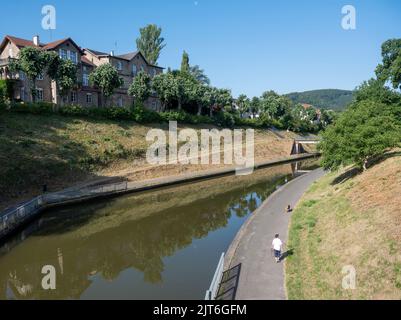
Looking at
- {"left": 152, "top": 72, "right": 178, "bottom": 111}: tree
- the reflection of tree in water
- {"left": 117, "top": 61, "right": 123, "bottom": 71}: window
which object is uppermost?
{"left": 117, "top": 61, "right": 123, "bottom": 71}: window

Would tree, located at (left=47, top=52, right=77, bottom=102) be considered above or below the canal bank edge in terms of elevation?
above

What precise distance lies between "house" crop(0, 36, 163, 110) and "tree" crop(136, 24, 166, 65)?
1940 centimetres

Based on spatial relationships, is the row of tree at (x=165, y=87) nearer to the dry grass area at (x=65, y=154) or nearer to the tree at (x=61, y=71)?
the tree at (x=61, y=71)

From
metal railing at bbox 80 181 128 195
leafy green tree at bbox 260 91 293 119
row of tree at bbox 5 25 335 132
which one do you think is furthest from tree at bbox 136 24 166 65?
metal railing at bbox 80 181 128 195

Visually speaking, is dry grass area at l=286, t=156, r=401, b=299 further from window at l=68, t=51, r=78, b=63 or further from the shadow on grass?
window at l=68, t=51, r=78, b=63

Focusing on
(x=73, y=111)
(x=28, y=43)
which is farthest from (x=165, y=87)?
(x=28, y=43)

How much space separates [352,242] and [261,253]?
4478 mm

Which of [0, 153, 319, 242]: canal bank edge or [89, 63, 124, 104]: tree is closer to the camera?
[0, 153, 319, 242]: canal bank edge

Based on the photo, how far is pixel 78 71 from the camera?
59.4 meters

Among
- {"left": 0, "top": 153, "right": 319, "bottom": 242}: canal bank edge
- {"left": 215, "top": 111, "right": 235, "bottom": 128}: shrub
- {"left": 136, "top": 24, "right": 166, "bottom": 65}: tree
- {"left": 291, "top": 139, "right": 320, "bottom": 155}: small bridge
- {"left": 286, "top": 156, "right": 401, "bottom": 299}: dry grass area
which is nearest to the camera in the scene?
{"left": 286, "top": 156, "right": 401, "bottom": 299}: dry grass area

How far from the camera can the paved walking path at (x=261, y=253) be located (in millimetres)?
14859

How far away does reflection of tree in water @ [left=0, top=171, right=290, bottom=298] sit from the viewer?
62.1 ft

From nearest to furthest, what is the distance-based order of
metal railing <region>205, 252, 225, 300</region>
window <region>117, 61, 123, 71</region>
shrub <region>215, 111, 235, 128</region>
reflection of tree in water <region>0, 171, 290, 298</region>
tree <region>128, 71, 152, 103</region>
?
metal railing <region>205, 252, 225, 300</region>
reflection of tree in water <region>0, 171, 290, 298</region>
tree <region>128, 71, 152, 103</region>
window <region>117, 61, 123, 71</region>
shrub <region>215, 111, 235, 128</region>

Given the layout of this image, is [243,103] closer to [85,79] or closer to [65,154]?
[85,79]
